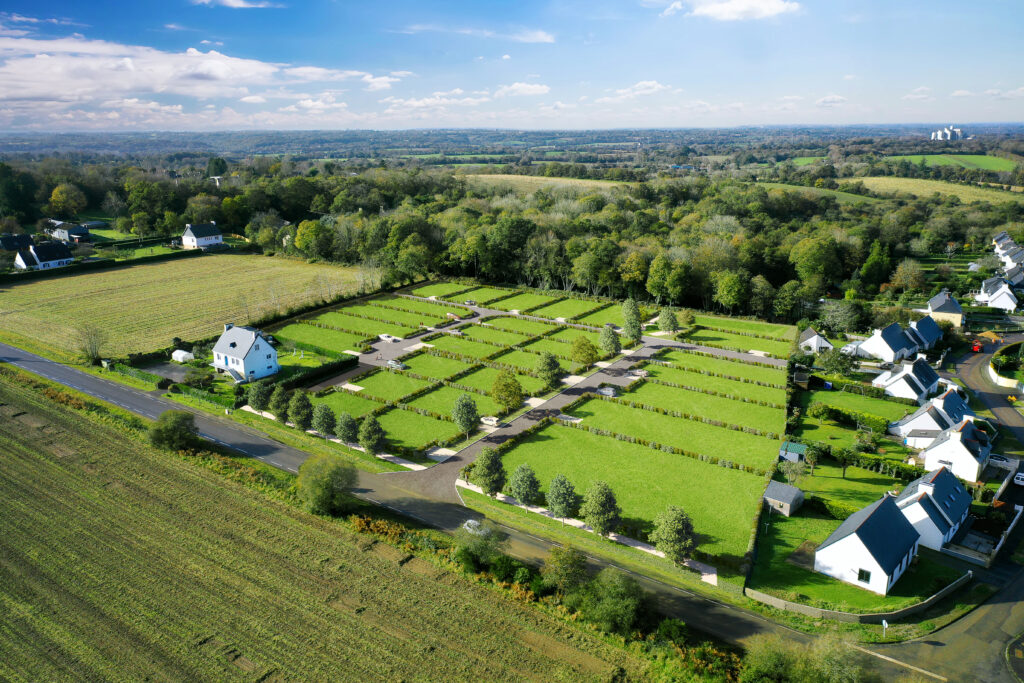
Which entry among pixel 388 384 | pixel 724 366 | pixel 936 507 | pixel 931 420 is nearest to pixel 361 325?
pixel 388 384

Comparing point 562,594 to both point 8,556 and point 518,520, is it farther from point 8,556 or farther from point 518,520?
point 8,556

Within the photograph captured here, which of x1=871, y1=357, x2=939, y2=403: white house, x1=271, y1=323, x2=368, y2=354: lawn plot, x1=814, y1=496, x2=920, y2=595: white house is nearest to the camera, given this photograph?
x1=814, y1=496, x2=920, y2=595: white house

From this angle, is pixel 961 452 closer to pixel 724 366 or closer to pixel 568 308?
pixel 724 366

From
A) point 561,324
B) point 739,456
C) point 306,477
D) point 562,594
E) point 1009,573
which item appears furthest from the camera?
point 561,324

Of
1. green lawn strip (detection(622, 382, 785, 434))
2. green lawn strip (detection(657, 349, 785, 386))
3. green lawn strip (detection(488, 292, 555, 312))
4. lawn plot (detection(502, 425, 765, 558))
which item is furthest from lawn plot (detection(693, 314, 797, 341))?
lawn plot (detection(502, 425, 765, 558))

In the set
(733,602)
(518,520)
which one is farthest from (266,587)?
(733,602)

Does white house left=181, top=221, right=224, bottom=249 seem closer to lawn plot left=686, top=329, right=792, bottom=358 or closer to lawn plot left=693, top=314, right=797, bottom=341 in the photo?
lawn plot left=693, top=314, right=797, bottom=341

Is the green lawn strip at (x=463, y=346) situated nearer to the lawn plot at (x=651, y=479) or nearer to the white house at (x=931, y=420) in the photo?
the lawn plot at (x=651, y=479)
